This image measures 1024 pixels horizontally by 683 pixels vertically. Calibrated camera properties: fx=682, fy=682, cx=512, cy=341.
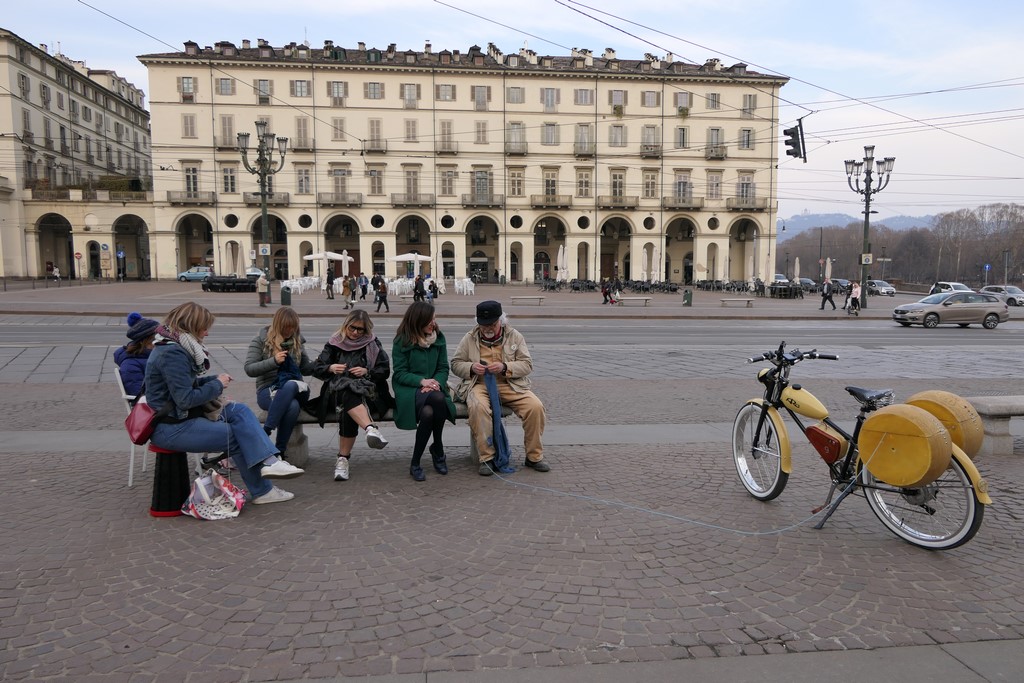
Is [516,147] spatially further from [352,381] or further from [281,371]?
[352,381]

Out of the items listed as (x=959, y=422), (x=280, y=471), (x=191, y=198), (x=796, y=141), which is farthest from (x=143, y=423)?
(x=191, y=198)

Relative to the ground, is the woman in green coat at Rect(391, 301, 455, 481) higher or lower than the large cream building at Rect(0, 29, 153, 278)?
lower

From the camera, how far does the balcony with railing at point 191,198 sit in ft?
180

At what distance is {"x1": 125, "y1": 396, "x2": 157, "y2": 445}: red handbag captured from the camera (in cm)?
443

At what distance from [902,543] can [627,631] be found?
2.12m

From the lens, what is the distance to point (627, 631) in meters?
3.13

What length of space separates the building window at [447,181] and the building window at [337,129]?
8657 mm

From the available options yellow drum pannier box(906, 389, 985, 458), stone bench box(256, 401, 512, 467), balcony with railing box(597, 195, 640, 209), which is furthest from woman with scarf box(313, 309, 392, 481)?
balcony with railing box(597, 195, 640, 209)

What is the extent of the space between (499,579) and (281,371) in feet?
9.82

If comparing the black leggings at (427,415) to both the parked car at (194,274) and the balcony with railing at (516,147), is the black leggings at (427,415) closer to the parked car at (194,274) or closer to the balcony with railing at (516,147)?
the parked car at (194,274)

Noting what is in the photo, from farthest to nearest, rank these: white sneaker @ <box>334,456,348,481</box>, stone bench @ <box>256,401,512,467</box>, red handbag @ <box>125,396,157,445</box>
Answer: stone bench @ <box>256,401,512,467</box>, white sneaker @ <box>334,456,348,481</box>, red handbag @ <box>125,396,157,445</box>

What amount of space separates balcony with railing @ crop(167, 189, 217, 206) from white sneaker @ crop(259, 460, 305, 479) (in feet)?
185

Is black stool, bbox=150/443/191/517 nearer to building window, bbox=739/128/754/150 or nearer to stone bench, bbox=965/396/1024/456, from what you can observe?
stone bench, bbox=965/396/1024/456

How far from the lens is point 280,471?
496 centimetres
